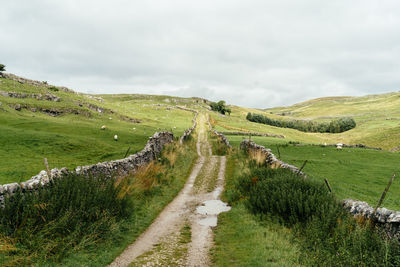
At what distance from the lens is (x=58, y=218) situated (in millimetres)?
7930

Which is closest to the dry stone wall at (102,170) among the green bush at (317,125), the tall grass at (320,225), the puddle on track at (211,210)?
the puddle on track at (211,210)

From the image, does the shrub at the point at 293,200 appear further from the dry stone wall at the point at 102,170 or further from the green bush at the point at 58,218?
the dry stone wall at the point at 102,170

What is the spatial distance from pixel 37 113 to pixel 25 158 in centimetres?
2722

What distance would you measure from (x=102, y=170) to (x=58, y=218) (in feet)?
15.8

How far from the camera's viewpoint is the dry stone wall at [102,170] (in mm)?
8227

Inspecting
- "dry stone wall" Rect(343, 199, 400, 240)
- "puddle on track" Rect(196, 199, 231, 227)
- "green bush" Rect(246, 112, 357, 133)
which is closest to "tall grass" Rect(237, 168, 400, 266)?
"dry stone wall" Rect(343, 199, 400, 240)

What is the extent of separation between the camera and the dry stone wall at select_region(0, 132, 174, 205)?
8227 mm

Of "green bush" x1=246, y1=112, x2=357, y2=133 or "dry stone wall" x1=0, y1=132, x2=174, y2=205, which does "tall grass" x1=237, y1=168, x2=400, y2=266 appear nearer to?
"dry stone wall" x1=0, y1=132, x2=174, y2=205

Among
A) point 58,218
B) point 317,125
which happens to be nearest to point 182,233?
point 58,218

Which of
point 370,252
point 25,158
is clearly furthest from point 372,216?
point 25,158

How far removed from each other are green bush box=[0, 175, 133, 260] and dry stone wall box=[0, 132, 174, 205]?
0.89 ft

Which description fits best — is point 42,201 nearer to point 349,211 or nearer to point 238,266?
point 238,266

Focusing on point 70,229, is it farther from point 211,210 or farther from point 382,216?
point 382,216

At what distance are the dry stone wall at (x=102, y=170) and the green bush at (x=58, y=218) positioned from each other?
0.89 feet
